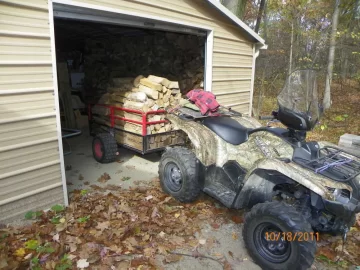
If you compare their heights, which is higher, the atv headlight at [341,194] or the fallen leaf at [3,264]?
the atv headlight at [341,194]

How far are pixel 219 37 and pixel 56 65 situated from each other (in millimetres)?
3383

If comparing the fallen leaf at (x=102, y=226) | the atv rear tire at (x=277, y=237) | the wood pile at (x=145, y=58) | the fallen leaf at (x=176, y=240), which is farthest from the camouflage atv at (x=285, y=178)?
the wood pile at (x=145, y=58)

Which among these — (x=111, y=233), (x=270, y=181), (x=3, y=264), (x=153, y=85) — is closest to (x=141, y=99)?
(x=153, y=85)

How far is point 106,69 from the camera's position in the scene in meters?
9.56

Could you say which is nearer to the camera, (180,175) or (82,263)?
(82,263)

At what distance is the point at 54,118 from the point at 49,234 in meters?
1.43

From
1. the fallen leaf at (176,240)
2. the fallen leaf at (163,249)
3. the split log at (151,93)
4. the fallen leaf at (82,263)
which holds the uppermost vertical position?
the split log at (151,93)

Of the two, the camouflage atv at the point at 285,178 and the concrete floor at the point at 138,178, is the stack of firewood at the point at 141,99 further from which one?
the camouflage atv at the point at 285,178

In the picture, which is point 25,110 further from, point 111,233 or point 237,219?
point 237,219

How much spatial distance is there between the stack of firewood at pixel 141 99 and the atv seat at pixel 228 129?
1.57 metres

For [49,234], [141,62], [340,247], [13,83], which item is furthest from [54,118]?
[141,62]

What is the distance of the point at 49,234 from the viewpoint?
3.18 meters

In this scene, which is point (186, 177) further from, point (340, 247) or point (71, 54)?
point (71, 54)

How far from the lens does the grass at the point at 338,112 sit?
840cm
